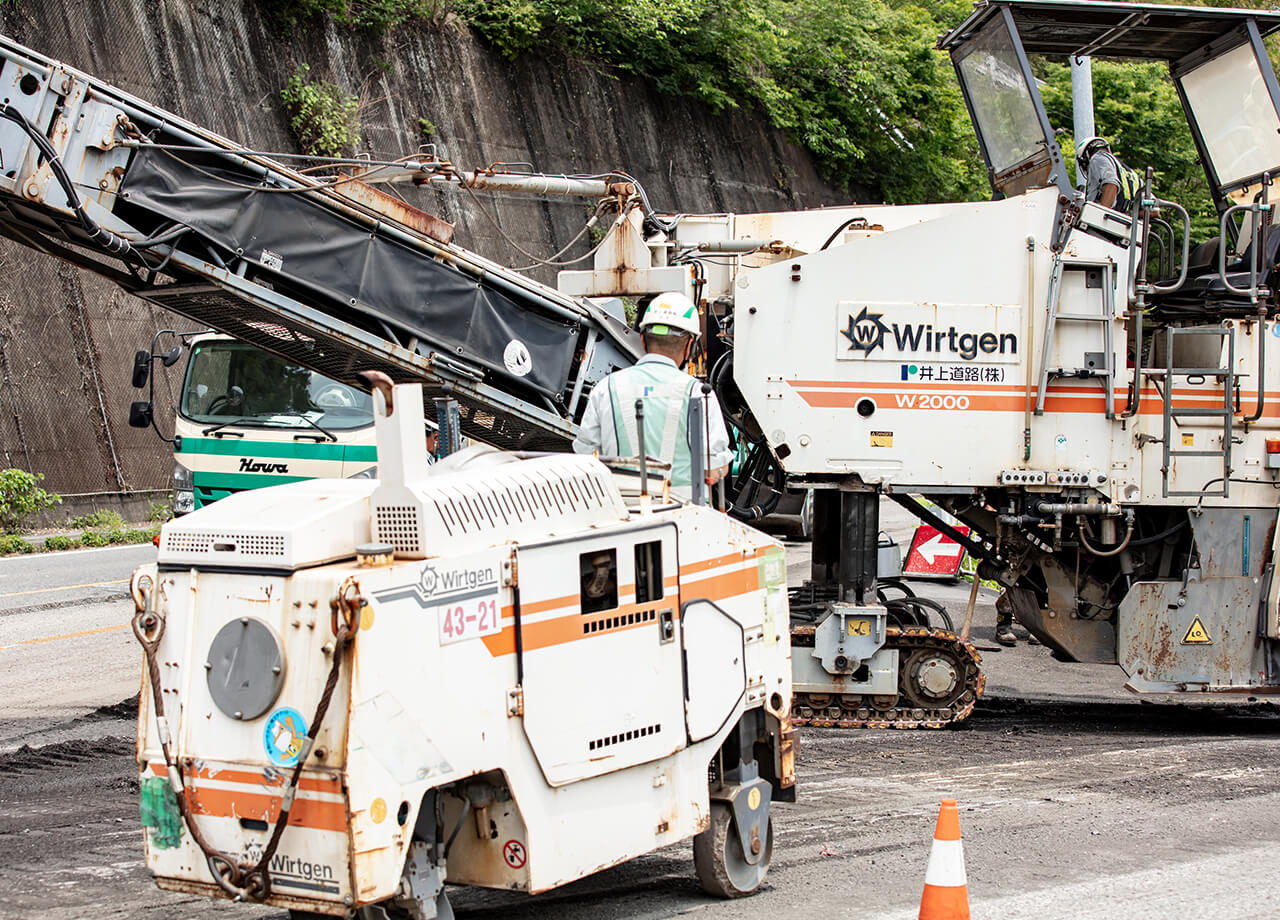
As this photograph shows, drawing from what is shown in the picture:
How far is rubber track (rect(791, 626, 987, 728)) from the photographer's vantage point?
9.56 metres

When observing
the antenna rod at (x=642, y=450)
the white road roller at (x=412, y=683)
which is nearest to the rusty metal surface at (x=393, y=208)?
the antenna rod at (x=642, y=450)

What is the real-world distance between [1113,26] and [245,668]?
323 inches

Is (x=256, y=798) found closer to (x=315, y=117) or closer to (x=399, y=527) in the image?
(x=399, y=527)

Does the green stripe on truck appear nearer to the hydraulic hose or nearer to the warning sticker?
the hydraulic hose

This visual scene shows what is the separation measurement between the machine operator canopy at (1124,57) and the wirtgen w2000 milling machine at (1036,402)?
34 mm

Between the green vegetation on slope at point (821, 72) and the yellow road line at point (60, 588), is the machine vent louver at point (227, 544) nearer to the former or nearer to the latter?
the yellow road line at point (60, 588)

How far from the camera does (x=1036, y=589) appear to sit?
10031 millimetres

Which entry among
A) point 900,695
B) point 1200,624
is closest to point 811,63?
point 1200,624

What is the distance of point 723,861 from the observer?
18.7 ft

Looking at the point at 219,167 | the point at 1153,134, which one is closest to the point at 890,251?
the point at 219,167

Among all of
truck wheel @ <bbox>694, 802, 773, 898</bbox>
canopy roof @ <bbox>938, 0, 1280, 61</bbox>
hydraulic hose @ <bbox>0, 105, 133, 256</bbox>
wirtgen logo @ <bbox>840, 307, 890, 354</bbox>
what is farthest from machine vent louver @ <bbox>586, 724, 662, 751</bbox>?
canopy roof @ <bbox>938, 0, 1280, 61</bbox>

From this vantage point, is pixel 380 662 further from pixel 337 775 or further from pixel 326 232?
pixel 326 232

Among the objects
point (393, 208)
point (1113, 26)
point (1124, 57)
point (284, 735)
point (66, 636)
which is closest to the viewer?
point (284, 735)

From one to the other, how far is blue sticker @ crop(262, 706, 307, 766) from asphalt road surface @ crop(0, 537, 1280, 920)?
52.6 inches
